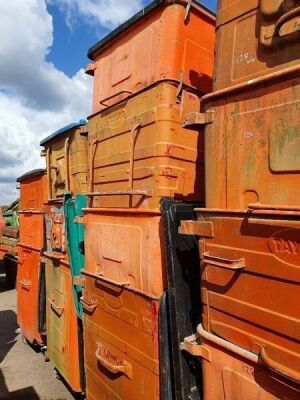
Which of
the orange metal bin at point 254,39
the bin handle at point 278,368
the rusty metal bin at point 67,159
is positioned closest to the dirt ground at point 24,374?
the rusty metal bin at point 67,159

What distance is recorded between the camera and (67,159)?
3.97 meters

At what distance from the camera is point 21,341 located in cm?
561

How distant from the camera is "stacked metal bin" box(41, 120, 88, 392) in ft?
12.0

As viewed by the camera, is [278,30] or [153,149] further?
[153,149]

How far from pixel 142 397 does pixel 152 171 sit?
1.40 metres

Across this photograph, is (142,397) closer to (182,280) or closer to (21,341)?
(182,280)

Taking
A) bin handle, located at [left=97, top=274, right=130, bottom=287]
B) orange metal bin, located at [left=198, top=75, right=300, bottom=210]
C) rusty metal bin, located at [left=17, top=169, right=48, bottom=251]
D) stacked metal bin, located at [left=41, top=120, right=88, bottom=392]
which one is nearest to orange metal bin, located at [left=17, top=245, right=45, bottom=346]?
rusty metal bin, located at [left=17, top=169, right=48, bottom=251]

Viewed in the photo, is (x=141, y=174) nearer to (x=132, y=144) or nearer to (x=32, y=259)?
(x=132, y=144)

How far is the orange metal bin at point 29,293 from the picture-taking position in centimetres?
484

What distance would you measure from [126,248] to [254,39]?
1492 mm

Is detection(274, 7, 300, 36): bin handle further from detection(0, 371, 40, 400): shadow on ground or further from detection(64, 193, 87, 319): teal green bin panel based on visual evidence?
detection(0, 371, 40, 400): shadow on ground

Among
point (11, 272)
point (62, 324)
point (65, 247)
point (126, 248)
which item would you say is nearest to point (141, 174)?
point (126, 248)

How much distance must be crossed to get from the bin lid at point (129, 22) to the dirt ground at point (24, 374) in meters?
3.25

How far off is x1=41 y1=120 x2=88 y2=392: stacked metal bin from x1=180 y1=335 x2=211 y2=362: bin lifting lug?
1490 mm
